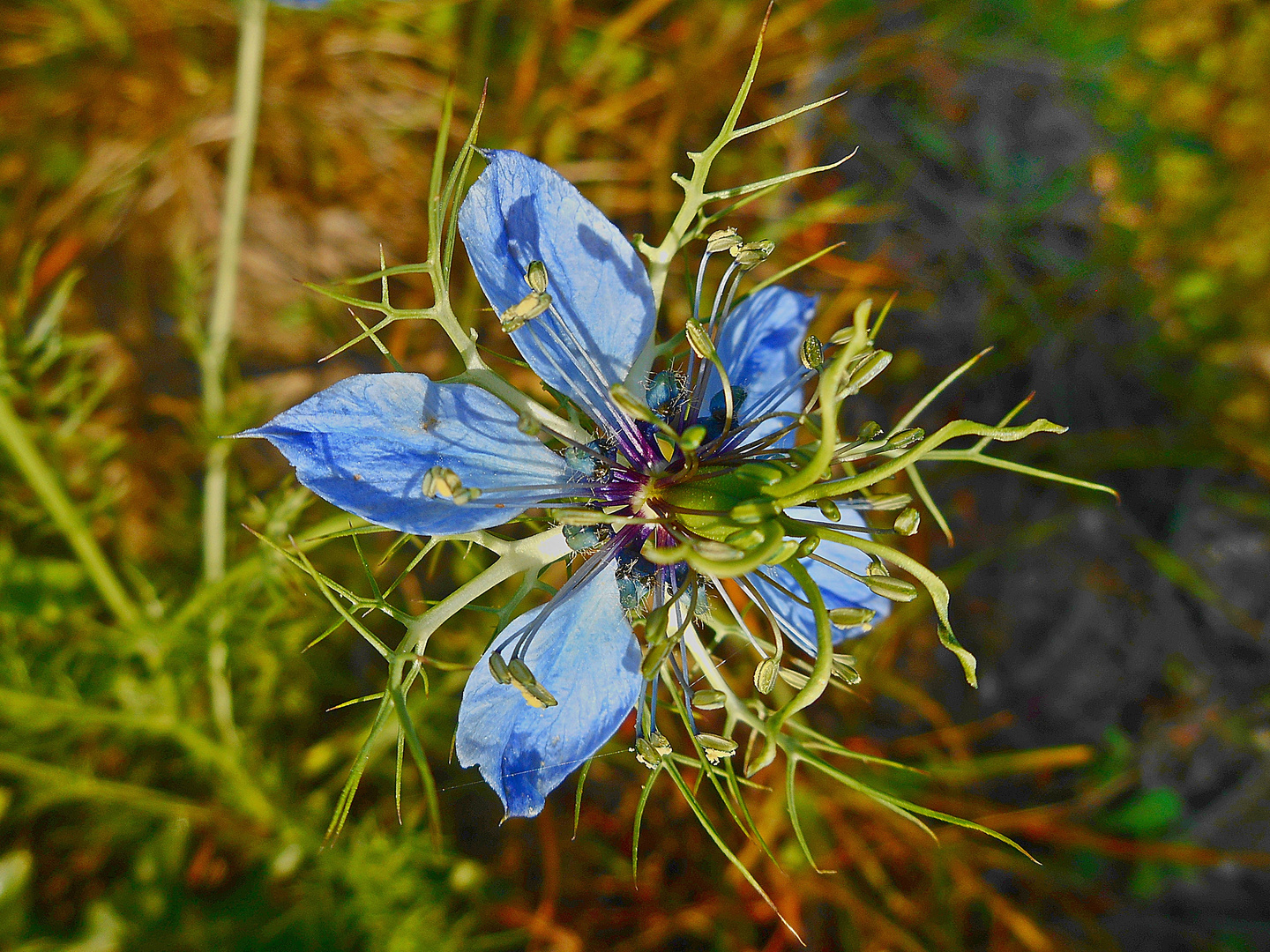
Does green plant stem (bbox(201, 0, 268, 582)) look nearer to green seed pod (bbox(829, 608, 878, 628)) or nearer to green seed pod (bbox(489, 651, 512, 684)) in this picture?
green seed pod (bbox(489, 651, 512, 684))

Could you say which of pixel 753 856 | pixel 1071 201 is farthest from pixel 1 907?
pixel 1071 201

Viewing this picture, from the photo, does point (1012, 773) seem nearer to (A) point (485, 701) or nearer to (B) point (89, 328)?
(A) point (485, 701)

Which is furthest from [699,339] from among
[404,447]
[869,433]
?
[404,447]

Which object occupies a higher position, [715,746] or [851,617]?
[851,617]

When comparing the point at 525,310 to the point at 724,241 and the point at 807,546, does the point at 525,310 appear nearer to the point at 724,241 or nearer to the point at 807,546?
the point at 724,241

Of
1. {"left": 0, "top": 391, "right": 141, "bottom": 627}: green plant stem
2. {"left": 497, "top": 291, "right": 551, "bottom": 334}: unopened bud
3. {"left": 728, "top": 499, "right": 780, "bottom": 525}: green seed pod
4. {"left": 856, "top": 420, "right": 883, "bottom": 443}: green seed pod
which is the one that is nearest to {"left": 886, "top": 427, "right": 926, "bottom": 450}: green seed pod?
{"left": 856, "top": 420, "right": 883, "bottom": 443}: green seed pod

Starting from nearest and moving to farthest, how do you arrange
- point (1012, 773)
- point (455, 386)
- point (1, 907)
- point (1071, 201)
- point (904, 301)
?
point (455, 386), point (1, 907), point (1012, 773), point (904, 301), point (1071, 201)

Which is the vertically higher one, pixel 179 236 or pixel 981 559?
pixel 179 236

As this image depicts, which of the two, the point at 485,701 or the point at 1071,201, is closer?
the point at 485,701
